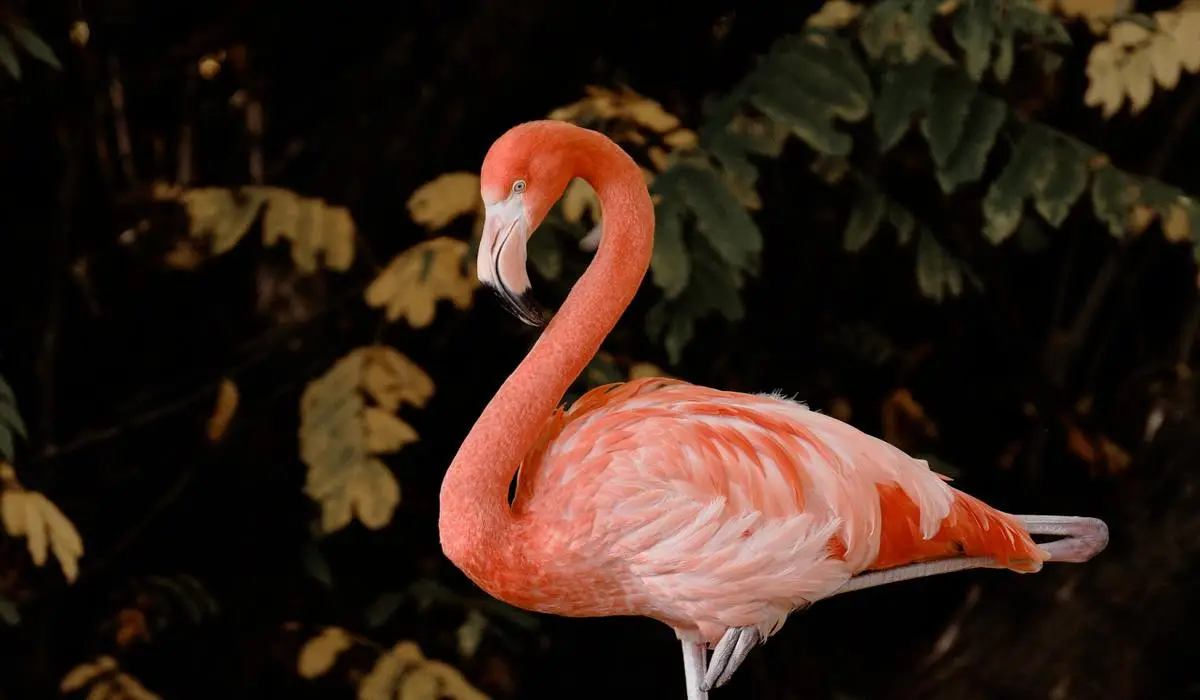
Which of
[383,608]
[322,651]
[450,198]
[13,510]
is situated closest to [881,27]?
[450,198]

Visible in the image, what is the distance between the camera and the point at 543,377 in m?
1.53

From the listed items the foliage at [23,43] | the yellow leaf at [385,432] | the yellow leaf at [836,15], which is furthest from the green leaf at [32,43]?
the yellow leaf at [836,15]

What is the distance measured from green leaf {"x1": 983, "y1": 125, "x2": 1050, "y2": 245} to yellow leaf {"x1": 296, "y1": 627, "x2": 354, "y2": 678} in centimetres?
127

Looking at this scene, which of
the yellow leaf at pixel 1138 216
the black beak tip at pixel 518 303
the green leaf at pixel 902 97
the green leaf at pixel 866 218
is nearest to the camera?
the black beak tip at pixel 518 303

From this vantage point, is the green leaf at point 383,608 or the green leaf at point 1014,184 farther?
the green leaf at point 383,608

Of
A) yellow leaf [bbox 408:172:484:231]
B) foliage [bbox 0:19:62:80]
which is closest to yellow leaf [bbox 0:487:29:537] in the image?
foliage [bbox 0:19:62:80]

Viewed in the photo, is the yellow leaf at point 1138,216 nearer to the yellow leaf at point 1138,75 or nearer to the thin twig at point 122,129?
the yellow leaf at point 1138,75

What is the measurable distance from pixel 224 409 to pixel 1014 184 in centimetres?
138

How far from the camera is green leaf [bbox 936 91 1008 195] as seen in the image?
205cm

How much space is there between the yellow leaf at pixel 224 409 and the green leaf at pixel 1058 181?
1389 mm

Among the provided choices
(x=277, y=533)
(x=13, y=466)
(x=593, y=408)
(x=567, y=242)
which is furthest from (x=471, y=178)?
(x=13, y=466)

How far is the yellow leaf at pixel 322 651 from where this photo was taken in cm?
247

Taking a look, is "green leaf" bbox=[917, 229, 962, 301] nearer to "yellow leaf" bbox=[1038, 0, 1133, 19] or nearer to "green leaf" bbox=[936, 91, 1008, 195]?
"green leaf" bbox=[936, 91, 1008, 195]

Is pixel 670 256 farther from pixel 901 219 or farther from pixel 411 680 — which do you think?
pixel 411 680
